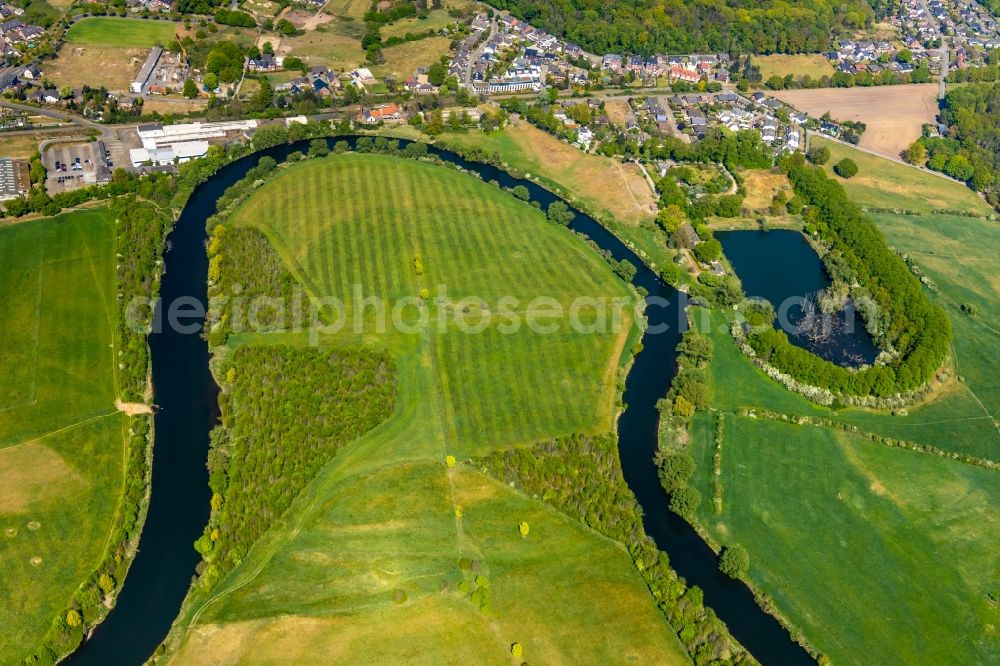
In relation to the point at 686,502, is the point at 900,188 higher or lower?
higher

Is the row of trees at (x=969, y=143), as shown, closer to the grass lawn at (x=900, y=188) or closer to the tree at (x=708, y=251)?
the grass lawn at (x=900, y=188)

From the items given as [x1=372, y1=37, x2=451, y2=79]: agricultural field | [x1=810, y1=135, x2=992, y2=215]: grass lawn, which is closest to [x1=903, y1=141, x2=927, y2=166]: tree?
[x1=810, y1=135, x2=992, y2=215]: grass lawn

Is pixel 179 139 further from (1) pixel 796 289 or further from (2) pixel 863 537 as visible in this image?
(2) pixel 863 537

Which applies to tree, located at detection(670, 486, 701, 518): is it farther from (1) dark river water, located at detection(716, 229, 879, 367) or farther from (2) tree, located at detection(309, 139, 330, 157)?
(2) tree, located at detection(309, 139, 330, 157)

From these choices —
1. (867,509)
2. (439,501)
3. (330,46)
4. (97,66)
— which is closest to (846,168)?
(867,509)

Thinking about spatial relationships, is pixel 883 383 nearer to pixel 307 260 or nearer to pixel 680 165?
pixel 680 165

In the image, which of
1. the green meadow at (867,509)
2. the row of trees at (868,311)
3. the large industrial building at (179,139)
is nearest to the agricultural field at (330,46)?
the large industrial building at (179,139)
